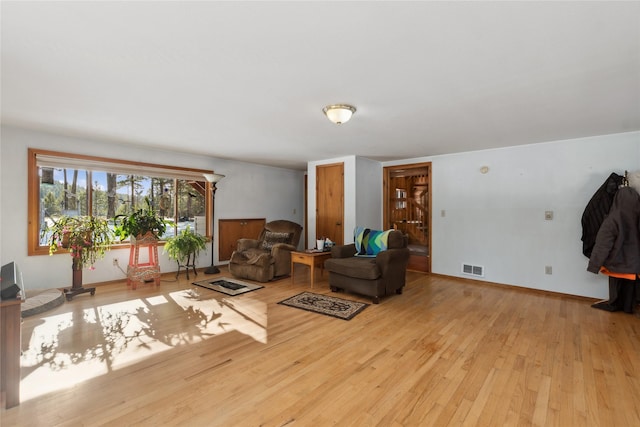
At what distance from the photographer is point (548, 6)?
4.83 feet

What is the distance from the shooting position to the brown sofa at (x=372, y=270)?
377cm

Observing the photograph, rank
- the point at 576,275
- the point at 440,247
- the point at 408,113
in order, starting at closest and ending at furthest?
the point at 408,113
the point at 576,275
the point at 440,247

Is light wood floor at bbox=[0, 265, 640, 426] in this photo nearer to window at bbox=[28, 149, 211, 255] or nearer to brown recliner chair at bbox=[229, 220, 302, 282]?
brown recliner chair at bbox=[229, 220, 302, 282]

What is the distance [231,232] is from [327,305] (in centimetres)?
332

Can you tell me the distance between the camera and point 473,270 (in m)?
5.03

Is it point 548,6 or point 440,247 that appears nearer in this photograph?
point 548,6

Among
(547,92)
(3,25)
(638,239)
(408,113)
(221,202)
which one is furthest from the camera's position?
(221,202)

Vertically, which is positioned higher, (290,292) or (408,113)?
(408,113)

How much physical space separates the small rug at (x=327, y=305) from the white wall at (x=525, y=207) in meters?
2.49

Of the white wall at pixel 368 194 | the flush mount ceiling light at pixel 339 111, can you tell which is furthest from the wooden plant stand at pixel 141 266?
the flush mount ceiling light at pixel 339 111

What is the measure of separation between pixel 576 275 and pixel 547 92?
9.61 ft

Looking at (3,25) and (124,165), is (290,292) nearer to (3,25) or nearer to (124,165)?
(124,165)

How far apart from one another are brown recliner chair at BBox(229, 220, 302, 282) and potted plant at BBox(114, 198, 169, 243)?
1.26m

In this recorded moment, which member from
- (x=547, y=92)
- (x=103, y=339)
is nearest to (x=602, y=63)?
(x=547, y=92)
